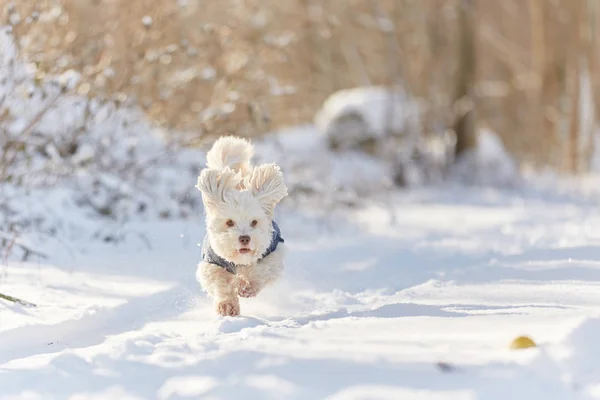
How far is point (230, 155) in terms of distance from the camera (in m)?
5.62

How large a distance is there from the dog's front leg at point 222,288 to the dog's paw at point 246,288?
4cm

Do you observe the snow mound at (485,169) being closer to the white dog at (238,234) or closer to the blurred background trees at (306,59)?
the blurred background trees at (306,59)

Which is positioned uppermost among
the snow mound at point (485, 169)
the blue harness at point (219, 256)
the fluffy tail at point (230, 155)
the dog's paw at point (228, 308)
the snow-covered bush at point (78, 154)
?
the snow mound at point (485, 169)

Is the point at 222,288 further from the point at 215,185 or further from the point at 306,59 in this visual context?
the point at 306,59

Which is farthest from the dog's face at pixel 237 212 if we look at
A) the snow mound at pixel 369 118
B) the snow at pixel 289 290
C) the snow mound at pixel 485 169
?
the snow mound at pixel 485 169

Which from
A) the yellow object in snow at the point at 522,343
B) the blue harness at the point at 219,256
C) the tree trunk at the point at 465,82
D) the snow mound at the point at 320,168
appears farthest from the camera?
the tree trunk at the point at 465,82

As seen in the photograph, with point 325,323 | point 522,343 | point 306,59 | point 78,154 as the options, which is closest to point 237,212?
point 325,323

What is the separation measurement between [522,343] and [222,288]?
7.08ft

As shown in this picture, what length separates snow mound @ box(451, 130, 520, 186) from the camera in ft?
52.1

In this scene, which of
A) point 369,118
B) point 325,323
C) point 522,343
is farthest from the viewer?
point 369,118

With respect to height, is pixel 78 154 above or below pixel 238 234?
above

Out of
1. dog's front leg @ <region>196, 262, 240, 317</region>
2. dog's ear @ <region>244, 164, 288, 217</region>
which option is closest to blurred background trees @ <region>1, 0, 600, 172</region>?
dog's ear @ <region>244, 164, 288, 217</region>

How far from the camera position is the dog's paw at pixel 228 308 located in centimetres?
498

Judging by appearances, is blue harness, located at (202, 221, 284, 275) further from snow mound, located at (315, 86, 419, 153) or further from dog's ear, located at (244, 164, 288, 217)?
snow mound, located at (315, 86, 419, 153)
